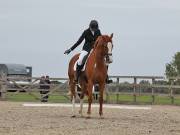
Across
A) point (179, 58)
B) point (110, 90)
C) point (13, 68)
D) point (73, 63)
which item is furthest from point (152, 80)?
point (179, 58)

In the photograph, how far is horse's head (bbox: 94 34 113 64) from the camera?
16.9 m

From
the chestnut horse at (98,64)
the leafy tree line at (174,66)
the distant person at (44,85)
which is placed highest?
the leafy tree line at (174,66)

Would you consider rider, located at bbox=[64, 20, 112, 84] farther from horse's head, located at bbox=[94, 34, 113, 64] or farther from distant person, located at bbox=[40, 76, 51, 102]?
distant person, located at bbox=[40, 76, 51, 102]

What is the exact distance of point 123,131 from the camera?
12.9 m

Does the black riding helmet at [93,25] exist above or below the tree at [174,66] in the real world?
below

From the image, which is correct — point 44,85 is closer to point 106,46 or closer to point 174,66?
point 106,46

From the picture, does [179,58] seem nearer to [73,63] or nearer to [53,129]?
[73,63]

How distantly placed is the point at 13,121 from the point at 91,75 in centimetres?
310

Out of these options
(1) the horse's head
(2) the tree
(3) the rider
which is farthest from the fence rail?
(2) the tree

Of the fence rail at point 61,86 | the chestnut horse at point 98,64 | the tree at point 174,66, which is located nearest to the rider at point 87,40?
the chestnut horse at point 98,64

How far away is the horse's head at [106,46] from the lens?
1691 centimetres

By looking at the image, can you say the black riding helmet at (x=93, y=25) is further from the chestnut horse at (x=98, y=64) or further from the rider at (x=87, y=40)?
the chestnut horse at (x=98, y=64)

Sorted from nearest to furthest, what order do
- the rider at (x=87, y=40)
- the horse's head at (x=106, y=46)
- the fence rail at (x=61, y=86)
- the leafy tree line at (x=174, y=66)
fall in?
the horse's head at (x=106, y=46) < the rider at (x=87, y=40) < the fence rail at (x=61, y=86) < the leafy tree line at (x=174, y=66)

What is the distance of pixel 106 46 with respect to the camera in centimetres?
1694
